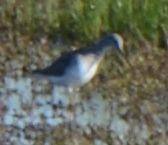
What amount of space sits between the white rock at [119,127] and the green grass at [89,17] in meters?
1.16

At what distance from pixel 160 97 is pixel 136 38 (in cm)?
81

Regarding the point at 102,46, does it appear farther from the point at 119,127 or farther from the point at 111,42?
the point at 119,127

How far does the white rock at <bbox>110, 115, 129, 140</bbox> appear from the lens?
7.24 metres

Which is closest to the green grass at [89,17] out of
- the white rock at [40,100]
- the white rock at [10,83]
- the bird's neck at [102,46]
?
the white rock at [10,83]

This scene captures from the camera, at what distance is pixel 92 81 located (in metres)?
8.09

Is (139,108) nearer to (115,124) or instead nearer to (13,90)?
(115,124)

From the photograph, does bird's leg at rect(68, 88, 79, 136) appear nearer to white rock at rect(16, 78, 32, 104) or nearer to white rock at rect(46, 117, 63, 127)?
white rock at rect(46, 117, 63, 127)

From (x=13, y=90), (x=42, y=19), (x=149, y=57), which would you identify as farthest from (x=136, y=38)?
(x=13, y=90)

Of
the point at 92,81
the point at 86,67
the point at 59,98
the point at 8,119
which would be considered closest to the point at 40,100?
the point at 59,98

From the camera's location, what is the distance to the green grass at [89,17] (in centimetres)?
846

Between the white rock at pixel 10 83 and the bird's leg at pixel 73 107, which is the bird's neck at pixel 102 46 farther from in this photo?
the white rock at pixel 10 83

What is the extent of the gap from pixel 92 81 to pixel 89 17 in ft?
2.04

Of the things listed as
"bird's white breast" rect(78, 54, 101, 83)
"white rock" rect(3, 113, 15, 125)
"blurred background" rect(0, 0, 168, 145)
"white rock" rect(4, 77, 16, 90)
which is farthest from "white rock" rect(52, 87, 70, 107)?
"bird's white breast" rect(78, 54, 101, 83)

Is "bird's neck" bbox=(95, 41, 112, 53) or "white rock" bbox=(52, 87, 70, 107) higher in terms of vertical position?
"bird's neck" bbox=(95, 41, 112, 53)
